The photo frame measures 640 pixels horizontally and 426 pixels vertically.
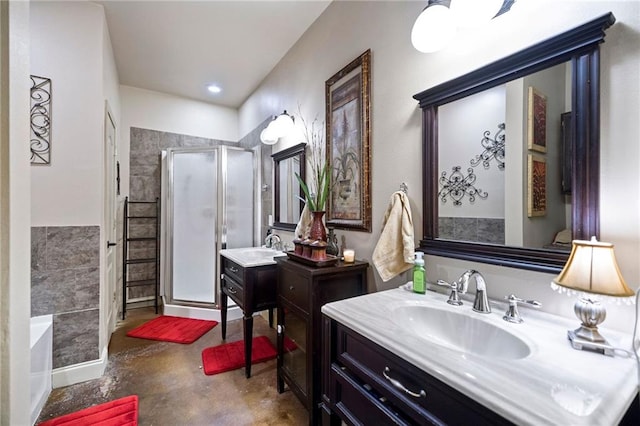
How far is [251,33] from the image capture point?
2369 mm

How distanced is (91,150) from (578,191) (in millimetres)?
2785

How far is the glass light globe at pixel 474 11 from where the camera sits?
1.03 meters

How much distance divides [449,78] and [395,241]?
0.80 meters

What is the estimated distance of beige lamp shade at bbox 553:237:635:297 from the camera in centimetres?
70

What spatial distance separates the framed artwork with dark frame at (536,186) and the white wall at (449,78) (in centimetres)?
15

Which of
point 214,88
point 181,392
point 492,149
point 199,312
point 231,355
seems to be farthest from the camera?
point 214,88

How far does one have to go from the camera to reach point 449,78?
1266 millimetres

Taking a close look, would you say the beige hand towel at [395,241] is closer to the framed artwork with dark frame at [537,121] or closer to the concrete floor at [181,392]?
the framed artwork with dark frame at [537,121]

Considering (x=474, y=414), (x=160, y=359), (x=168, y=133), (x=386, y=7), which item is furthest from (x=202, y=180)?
(x=474, y=414)

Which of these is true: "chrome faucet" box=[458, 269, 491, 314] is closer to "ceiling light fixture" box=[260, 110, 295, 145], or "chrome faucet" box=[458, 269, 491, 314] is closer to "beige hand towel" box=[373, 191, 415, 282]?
"beige hand towel" box=[373, 191, 415, 282]

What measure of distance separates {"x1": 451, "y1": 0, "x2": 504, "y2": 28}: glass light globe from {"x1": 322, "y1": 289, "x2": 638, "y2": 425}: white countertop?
3.59 ft

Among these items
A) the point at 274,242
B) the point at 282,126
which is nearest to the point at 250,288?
the point at 274,242

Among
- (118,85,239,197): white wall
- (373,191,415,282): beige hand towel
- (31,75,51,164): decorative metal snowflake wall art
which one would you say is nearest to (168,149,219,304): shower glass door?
(118,85,239,197): white wall

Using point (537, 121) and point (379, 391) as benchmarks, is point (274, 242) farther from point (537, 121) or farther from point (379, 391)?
point (537, 121)
